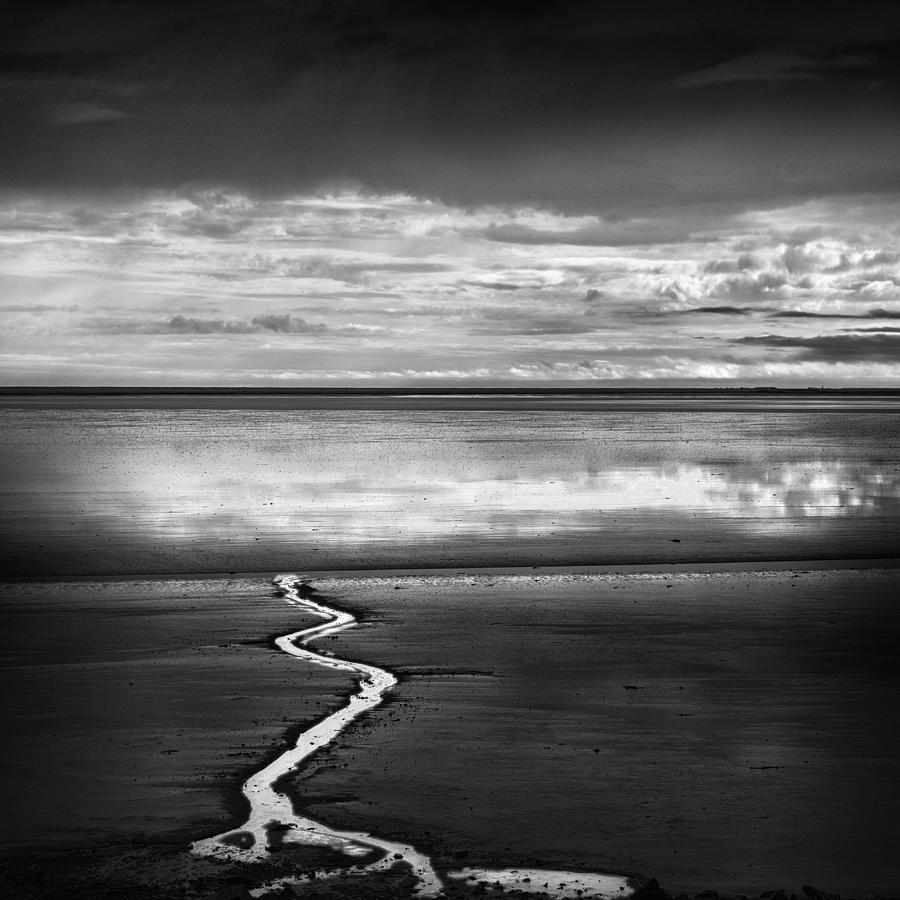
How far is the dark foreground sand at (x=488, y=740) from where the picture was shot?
7000 mm

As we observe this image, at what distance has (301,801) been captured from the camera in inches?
310

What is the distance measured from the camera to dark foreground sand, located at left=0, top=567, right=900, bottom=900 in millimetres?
7000

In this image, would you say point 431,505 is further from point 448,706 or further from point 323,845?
point 323,845

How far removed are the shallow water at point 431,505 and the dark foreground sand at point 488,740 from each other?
5.33 meters

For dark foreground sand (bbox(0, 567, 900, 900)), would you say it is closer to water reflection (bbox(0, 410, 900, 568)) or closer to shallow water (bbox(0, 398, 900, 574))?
shallow water (bbox(0, 398, 900, 574))

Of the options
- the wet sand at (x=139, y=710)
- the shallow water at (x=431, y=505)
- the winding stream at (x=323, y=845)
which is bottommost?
the winding stream at (x=323, y=845)

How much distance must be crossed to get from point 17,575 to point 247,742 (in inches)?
418

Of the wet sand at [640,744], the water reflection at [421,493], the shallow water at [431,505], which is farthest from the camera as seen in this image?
the water reflection at [421,493]

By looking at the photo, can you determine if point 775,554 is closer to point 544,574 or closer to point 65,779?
point 544,574

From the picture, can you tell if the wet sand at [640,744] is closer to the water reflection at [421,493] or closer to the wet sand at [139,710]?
the wet sand at [139,710]

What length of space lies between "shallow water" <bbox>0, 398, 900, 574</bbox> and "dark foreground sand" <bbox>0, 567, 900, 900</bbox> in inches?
210

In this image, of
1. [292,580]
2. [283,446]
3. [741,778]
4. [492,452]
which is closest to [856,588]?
[292,580]

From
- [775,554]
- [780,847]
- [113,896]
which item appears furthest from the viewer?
[775,554]

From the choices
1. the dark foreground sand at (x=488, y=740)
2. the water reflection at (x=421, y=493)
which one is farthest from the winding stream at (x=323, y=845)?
the water reflection at (x=421, y=493)
